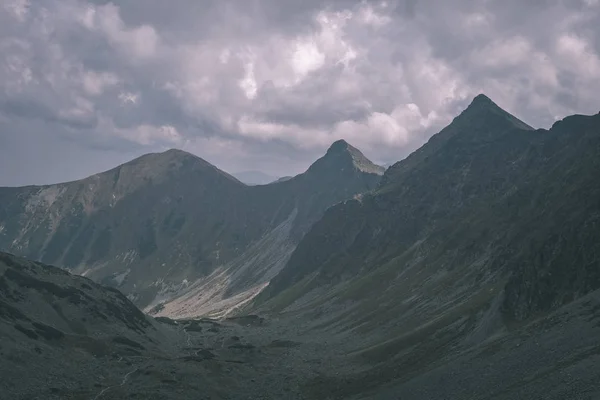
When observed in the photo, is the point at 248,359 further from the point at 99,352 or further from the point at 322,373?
the point at 99,352

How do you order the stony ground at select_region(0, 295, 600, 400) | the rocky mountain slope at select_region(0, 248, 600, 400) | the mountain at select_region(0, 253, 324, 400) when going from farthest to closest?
1. the mountain at select_region(0, 253, 324, 400)
2. the rocky mountain slope at select_region(0, 248, 600, 400)
3. the stony ground at select_region(0, 295, 600, 400)

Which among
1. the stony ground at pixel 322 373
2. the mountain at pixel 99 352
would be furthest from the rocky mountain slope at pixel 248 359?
the mountain at pixel 99 352

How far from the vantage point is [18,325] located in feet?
397

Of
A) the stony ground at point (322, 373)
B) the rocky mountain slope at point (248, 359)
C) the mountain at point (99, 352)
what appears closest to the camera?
A: the stony ground at point (322, 373)

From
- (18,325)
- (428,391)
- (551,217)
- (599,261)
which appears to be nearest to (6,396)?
(18,325)

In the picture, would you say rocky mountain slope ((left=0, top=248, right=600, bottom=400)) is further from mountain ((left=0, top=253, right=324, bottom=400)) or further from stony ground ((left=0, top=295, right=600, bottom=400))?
mountain ((left=0, top=253, right=324, bottom=400))

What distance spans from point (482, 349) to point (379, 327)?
6871 cm

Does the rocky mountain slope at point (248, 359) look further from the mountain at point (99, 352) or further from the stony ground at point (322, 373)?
the mountain at point (99, 352)

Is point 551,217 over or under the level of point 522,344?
over

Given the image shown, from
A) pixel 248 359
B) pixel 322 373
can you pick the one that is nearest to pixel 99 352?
pixel 248 359

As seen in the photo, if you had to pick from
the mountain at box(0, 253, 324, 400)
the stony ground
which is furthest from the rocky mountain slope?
the mountain at box(0, 253, 324, 400)

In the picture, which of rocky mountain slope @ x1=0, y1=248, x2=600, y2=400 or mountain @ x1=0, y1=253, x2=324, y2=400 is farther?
mountain @ x1=0, y1=253, x2=324, y2=400

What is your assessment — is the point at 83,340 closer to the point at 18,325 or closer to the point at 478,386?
the point at 18,325

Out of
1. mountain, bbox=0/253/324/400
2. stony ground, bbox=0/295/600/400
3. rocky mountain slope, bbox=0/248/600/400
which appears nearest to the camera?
stony ground, bbox=0/295/600/400
